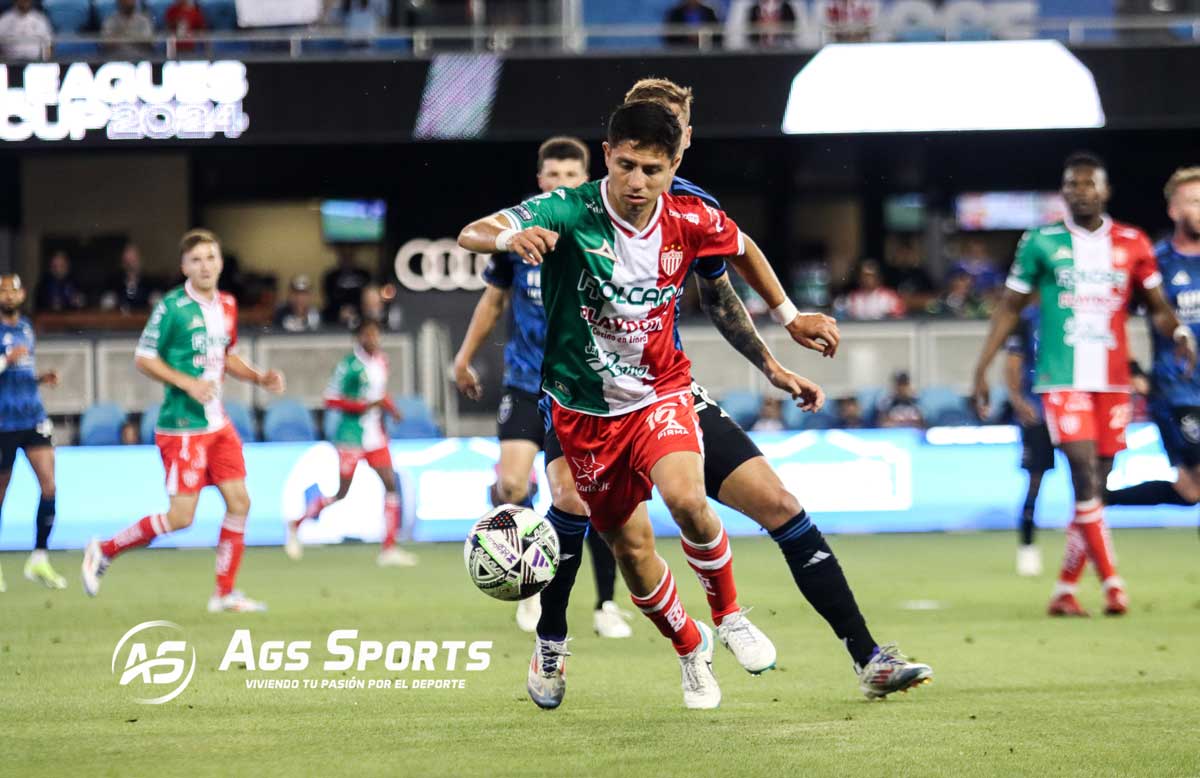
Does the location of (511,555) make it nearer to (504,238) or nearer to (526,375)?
(504,238)

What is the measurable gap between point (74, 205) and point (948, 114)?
1250 centimetres

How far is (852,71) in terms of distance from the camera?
19.6 m

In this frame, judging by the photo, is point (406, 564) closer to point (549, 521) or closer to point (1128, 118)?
point (549, 521)

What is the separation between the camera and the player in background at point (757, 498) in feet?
20.8

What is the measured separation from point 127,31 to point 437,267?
585cm

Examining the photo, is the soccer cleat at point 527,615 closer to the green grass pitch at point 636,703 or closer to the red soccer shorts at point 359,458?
the green grass pitch at point 636,703

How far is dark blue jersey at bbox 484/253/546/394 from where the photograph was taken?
9.06 meters

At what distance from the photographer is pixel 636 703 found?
6664 mm

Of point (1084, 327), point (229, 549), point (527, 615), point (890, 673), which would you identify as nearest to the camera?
point (890, 673)

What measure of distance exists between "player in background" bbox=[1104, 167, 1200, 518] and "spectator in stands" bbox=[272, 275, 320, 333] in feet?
37.9

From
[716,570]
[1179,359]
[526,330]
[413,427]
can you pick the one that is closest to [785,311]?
[716,570]

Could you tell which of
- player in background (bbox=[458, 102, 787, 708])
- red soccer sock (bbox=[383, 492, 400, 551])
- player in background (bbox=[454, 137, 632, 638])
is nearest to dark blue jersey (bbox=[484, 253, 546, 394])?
player in background (bbox=[454, 137, 632, 638])

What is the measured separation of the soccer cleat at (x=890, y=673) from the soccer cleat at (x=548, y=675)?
3.56ft

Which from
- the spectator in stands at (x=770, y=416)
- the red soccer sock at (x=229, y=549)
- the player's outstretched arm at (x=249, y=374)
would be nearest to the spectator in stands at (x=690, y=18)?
the spectator in stands at (x=770, y=416)
